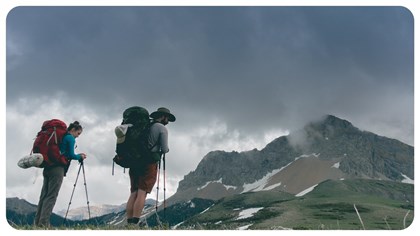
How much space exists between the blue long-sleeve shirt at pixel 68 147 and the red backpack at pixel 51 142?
9 centimetres

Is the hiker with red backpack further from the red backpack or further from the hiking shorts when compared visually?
the hiking shorts

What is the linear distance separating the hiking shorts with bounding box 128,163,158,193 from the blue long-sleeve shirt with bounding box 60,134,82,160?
125cm

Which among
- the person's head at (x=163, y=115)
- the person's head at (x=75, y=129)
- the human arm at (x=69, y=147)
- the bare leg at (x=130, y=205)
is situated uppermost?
the person's head at (x=163, y=115)

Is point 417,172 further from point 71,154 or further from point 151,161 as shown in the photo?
point 71,154

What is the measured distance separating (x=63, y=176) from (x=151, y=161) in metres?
1.99

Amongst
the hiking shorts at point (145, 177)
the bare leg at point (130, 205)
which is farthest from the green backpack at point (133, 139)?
the bare leg at point (130, 205)

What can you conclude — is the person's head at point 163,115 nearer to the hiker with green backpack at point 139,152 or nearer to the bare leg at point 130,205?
the hiker with green backpack at point 139,152

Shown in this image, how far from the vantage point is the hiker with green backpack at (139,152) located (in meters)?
9.74

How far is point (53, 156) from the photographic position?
9.87 meters

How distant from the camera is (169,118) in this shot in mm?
10273

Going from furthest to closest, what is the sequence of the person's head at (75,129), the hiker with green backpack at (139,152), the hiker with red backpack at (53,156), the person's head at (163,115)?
1. the person's head at (163,115)
2. the person's head at (75,129)
3. the hiker with red backpack at (53,156)
4. the hiker with green backpack at (139,152)

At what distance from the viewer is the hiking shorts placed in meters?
9.84
